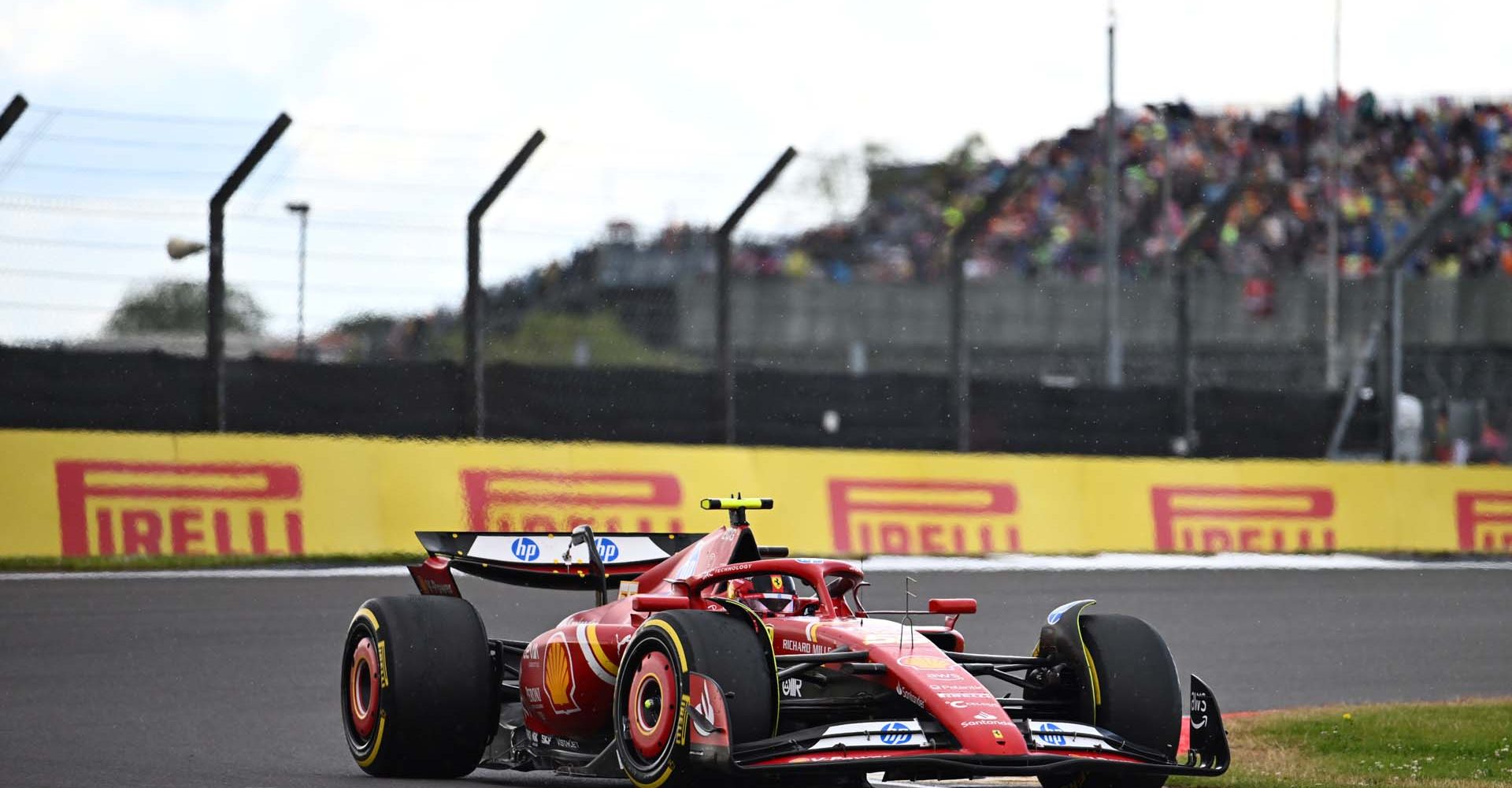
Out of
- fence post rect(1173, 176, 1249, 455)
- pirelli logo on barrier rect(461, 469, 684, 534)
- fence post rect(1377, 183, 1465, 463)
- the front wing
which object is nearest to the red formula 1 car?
the front wing

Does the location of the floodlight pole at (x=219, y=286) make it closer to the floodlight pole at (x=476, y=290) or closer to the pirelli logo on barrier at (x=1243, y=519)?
the floodlight pole at (x=476, y=290)

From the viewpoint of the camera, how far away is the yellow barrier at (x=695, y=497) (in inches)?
577

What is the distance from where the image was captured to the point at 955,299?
17.9 metres

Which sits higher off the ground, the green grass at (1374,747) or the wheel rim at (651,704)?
the wheel rim at (651,704)

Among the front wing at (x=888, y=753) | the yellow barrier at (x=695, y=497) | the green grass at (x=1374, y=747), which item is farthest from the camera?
the yellow barrier at (x=695, y=497)

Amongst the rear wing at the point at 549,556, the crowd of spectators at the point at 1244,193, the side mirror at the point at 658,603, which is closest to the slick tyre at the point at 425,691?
the rear wing at the point at 549,556

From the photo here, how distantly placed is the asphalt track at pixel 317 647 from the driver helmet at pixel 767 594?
1.40 m

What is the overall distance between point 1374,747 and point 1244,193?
822 inches

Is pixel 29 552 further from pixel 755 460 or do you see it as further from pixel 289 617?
pixel 755 460

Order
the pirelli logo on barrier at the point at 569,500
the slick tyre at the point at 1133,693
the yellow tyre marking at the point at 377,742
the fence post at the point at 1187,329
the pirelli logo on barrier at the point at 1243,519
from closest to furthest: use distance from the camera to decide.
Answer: the slick tyre at the point at 1133,693 < the yellow tyre marking at the point at 377,742 < the pirelli logo on barrier at the point at 569,500 < the pirelli logo on barrier at the point at 1243,519 < the fence post at the point at 1187,329

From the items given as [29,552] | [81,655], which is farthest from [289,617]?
[29,552]

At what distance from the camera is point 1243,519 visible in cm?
1839

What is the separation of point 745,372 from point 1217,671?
6620mm

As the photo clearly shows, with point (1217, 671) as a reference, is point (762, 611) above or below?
above
